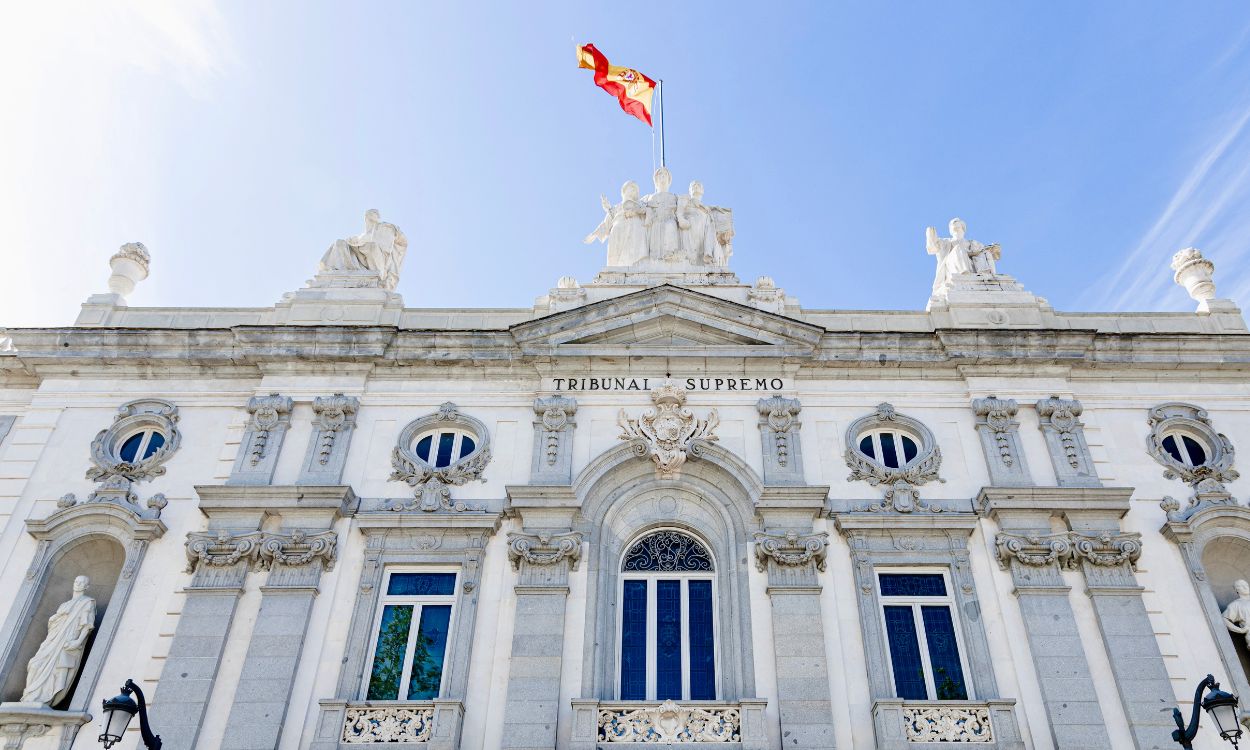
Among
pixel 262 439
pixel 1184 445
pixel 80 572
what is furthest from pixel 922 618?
pixel 80 572

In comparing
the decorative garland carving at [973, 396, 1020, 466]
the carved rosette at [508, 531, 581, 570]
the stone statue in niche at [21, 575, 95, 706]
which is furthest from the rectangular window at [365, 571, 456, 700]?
the decorative garland carving at [973, 396, 1020, 466]

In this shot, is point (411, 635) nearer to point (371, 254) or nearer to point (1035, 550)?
point (371, 254)

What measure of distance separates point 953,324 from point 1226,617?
6626 millimetres

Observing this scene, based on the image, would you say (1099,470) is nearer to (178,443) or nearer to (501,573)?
(501,573)

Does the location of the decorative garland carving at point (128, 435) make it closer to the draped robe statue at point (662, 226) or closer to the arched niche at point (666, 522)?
the arched niche at point (666, 522)

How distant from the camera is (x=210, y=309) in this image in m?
19.4

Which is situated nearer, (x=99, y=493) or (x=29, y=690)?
(x=29, y=690)

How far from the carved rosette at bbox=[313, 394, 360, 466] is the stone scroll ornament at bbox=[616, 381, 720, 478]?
4784 mm

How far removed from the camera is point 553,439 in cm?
1706

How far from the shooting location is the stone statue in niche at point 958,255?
64.6ft

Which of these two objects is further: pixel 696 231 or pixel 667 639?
pixel 696 231

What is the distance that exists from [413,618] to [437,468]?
8.79ft

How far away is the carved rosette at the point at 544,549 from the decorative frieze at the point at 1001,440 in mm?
→ 7123

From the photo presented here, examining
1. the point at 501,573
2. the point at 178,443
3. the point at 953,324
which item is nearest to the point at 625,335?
the point at 501,573
